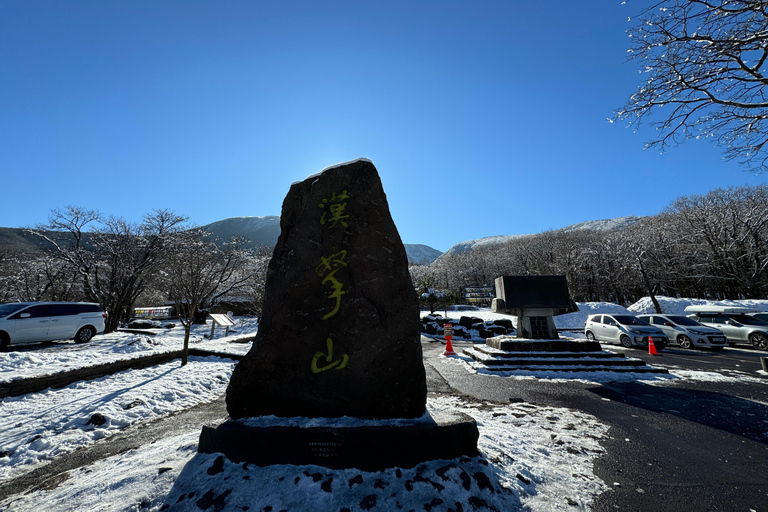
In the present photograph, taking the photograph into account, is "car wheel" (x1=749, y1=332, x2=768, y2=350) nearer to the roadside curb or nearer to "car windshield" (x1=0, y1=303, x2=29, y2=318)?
the roadside curb

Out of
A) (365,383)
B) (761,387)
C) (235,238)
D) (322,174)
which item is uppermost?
(235,238)

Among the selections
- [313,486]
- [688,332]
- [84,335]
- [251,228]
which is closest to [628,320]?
[688,332]

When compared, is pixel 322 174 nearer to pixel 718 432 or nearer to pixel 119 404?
pixel 119 404

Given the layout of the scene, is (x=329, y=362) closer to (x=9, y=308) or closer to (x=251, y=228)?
(x=9, y=308)

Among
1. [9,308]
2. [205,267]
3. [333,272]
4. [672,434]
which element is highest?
[205,267]

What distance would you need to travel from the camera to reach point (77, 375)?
21.2ft

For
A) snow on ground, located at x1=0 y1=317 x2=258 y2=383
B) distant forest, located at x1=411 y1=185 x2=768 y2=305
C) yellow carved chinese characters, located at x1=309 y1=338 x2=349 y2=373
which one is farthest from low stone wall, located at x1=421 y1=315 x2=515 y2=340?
yellow carved chinese characters, located at x1=309 y1=338 x2=349 y2=373

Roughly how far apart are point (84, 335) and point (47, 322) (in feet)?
4.54

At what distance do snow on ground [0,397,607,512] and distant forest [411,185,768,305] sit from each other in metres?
22.5

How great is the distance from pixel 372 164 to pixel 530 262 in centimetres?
4489

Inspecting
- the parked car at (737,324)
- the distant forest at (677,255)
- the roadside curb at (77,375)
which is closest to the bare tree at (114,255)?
the roadside curb at (77,375)

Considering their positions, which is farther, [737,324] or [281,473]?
[737,324]

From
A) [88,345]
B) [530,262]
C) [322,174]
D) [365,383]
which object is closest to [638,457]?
[365,383]

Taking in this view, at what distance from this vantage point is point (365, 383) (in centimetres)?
331
